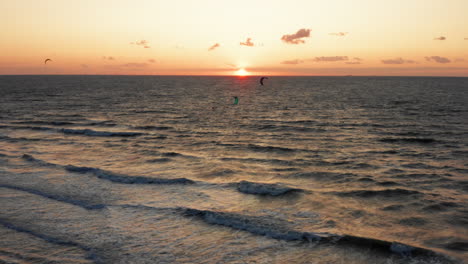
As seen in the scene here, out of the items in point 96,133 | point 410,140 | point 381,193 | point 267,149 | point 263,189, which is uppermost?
point 96,133

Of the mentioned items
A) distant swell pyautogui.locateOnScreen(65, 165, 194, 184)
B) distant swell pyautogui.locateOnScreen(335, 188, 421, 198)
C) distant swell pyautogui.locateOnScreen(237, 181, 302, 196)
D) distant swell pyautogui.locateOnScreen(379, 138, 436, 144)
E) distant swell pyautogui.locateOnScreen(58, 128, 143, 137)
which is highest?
distant swell pyautogui.locateOnScreen(58, 128, 143, 137)

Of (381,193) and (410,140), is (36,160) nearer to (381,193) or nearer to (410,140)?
(381,193)

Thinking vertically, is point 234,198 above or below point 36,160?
below

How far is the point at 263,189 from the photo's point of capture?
59.4ft

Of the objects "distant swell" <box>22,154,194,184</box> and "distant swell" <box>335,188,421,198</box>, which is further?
"distant swell" <box>22,154,194,184</box>

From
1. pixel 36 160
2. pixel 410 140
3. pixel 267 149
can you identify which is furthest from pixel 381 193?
pixel 36 160

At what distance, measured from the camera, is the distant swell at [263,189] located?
58.3 ft

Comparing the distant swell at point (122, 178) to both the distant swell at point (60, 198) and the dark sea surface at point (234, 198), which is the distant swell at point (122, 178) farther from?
the distant swell at point (60, 198)

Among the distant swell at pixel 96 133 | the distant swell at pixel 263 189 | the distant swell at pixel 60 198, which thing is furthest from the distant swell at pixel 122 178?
the distant swell at pixel 96 133

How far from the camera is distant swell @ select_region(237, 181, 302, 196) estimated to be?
17781 millimetres

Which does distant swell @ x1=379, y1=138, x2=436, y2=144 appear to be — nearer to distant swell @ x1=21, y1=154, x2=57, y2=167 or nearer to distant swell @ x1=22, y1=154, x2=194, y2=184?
distant swell @ x1=22, y1=154, x2=194, y2=184

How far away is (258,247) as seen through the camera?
12023 mm

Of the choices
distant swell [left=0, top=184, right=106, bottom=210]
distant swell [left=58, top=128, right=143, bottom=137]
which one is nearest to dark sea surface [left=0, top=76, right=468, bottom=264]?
distant swell [left=0, top=184, right=106, bottom=210]

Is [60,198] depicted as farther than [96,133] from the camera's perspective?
No
